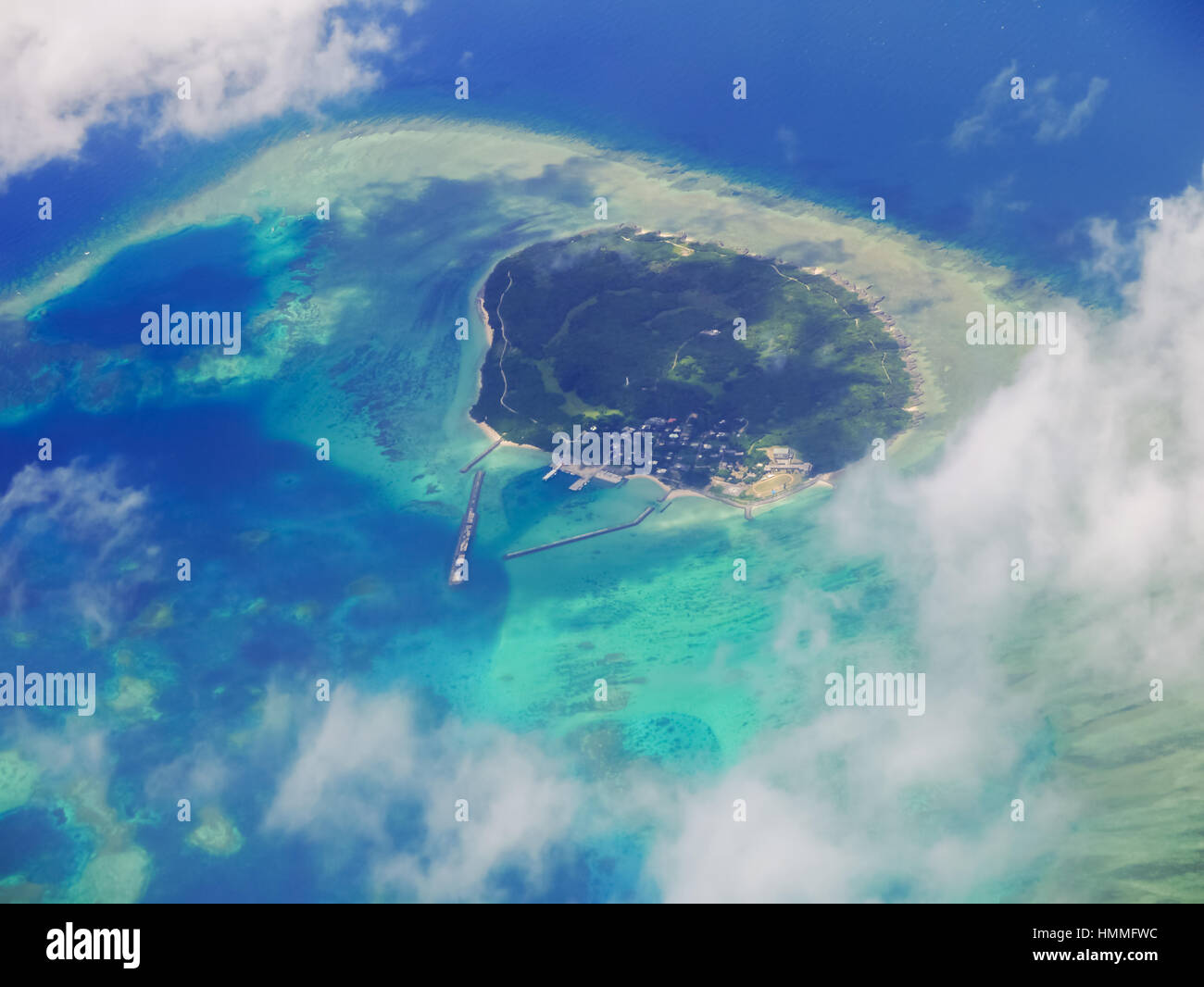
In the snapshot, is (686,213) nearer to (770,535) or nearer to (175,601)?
(770,535)

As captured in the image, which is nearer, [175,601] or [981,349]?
[175,601]

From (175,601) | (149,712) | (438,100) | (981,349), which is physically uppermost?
(438,100)

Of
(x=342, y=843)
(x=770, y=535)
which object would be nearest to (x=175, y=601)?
(x=342, y=843)

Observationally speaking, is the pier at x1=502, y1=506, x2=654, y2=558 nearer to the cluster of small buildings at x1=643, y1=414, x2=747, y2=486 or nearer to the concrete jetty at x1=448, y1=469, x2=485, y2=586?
the concrete jetty at x1=448, y1=469, x2=485, y2=586

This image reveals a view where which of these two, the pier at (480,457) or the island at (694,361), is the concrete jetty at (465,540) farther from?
the island at (694,361)

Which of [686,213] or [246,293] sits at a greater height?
[686,213]

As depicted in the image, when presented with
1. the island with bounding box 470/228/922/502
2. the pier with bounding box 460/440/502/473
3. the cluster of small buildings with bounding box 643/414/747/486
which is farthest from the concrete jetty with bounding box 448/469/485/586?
the cluster of small buildings with bounding box 643/414/747/486
